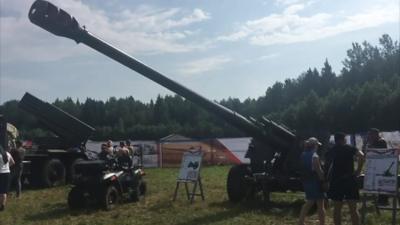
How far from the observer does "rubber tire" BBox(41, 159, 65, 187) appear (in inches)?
815

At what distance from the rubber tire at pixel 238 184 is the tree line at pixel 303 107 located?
4733 cm

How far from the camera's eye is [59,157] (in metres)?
21.8

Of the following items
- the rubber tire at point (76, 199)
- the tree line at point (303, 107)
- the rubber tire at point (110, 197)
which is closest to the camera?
the rubber tire at point (110, 197)

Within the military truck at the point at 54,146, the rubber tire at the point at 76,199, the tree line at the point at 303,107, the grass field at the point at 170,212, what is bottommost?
the grass field at the point at 170,212

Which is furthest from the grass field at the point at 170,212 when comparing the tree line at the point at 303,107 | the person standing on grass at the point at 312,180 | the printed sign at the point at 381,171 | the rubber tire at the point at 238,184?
the tree line at the point at 303,107

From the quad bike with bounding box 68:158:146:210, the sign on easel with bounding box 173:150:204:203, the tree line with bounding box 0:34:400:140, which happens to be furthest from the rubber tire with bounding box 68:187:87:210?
the tree line with bounding box 0:34:400:140

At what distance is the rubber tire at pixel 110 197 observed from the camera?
1386cm

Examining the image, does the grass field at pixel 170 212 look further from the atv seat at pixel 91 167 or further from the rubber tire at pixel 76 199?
the atv seat at pixel 91 167

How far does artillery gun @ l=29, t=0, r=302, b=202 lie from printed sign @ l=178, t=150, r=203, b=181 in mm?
1022

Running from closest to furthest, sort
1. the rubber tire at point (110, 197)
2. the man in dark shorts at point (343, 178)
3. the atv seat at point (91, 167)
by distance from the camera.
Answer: the man in dark shorts at point (343, 178) < the rubber tire at point (110, 197) < the atv seat at point (91, 167)

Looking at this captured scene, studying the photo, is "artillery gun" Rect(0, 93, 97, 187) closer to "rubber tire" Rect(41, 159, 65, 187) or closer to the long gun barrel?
"rubber tire" Rect(41, 159, 65, 187)

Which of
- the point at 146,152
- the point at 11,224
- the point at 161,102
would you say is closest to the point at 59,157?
the point at 11,224

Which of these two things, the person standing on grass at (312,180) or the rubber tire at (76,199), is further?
the rubber tire at (76,199)

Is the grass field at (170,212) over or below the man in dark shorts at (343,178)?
below
